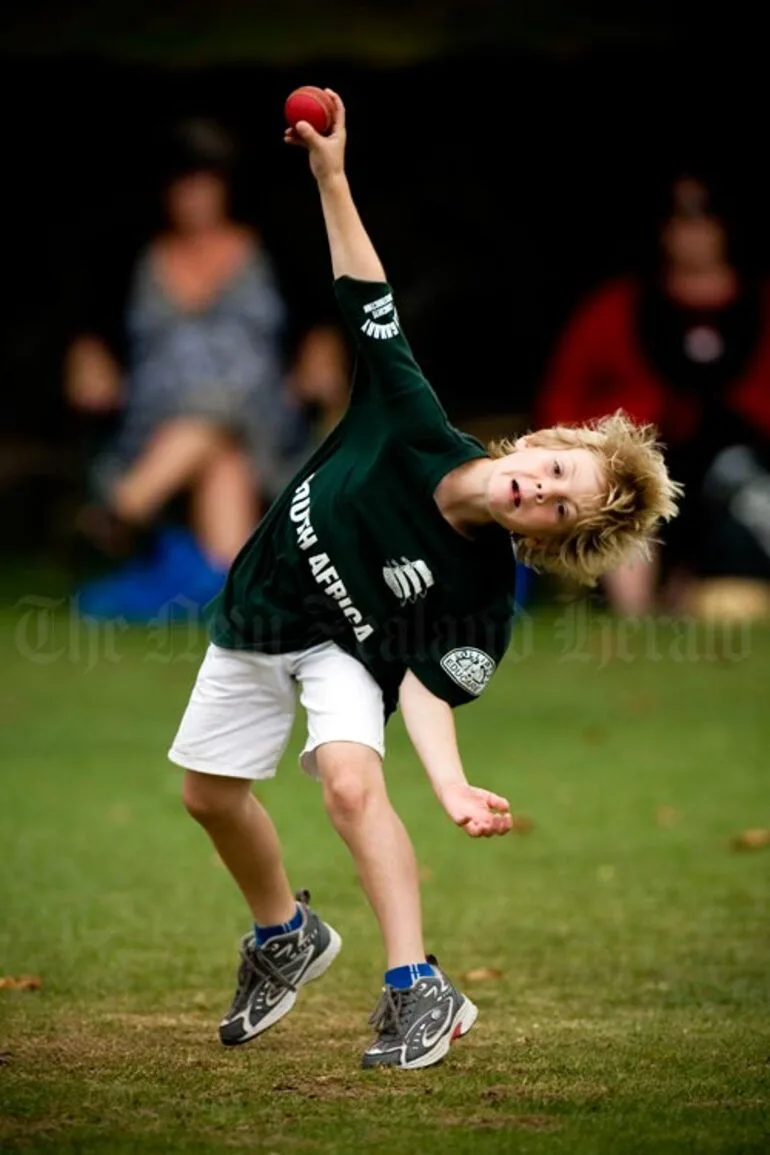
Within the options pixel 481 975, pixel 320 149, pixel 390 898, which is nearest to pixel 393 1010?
pixel 390 898

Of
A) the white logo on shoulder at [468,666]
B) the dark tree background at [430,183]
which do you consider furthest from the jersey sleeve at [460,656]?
the dark tree background at [430,183]

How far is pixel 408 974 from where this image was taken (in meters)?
3.95

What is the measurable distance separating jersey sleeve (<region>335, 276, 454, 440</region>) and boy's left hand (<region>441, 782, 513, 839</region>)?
28.6 inches

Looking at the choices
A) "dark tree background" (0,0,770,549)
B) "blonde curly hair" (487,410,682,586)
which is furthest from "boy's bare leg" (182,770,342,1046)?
"dark tree background" (0,0,770,549)

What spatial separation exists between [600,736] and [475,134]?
5.11 m

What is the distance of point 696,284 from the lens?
9.98 meters

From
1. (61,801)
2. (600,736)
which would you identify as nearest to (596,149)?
(600,736)

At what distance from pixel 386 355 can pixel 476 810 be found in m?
0.94

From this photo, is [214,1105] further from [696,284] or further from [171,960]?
[696,284]

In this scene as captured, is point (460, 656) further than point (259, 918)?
No

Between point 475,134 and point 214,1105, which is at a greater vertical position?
point 475,134

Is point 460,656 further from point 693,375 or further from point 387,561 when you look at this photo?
point 693,375

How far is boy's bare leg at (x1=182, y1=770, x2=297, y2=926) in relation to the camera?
426 cm

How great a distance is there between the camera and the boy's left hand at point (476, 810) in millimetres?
3791
